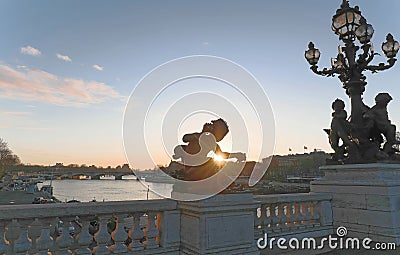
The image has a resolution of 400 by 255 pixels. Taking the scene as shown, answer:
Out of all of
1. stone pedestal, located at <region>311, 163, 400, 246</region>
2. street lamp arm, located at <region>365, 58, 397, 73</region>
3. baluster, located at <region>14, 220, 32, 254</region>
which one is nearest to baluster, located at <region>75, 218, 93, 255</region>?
baluster, located at <region>14, 220, 32, 254</region>

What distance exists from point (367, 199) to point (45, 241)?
610 centimetres

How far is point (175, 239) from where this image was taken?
15.9 ft

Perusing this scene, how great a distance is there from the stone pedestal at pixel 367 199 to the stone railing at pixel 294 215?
0.32 metres

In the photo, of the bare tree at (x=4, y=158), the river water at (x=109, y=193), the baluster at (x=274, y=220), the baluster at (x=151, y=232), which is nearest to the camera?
the baluster at (x=151, y=232)

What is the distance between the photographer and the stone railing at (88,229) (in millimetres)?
3699

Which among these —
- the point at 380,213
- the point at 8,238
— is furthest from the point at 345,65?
the point at 8,238

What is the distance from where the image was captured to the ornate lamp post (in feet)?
25.2

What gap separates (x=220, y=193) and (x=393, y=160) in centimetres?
478

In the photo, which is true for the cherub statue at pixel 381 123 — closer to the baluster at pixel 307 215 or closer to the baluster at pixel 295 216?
the baluster at pixel 307 215

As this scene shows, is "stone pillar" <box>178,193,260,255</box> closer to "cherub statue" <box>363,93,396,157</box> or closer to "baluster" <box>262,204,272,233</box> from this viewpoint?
"baluster" <box>262,204,272,233</box>

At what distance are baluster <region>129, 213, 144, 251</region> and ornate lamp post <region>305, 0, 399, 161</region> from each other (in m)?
5.41

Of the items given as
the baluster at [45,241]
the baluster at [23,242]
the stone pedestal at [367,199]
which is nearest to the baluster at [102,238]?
the baluster at [45,241]

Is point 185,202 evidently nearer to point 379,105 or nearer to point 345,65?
point 379,105

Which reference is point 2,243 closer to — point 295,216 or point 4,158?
point 295,216
